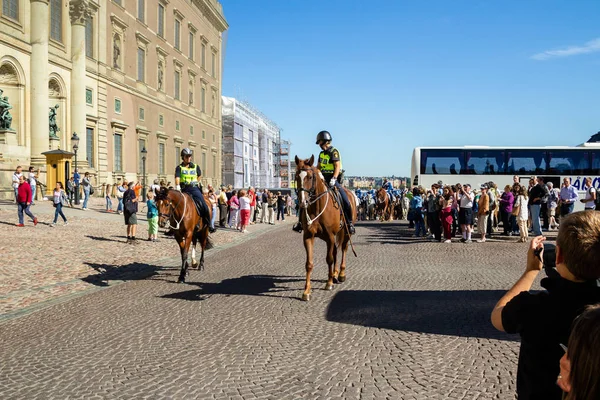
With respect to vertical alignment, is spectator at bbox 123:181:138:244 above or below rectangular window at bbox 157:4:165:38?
below

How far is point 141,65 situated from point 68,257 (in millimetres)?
34333

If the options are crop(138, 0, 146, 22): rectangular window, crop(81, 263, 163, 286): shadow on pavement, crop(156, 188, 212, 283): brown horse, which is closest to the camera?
crop(156, 188, 212, 283): brown horse

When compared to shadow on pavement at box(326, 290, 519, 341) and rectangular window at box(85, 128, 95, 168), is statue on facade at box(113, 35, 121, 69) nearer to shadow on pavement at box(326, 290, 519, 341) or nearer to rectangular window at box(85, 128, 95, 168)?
→ rectangular window at box(85, 128, 95, 168)

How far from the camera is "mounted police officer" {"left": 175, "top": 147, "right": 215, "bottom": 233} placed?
37.5 feet

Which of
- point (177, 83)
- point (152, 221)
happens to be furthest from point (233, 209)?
point (177, 83)

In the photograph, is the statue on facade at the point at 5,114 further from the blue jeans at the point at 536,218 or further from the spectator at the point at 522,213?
the blue jeans at the point at 536,218

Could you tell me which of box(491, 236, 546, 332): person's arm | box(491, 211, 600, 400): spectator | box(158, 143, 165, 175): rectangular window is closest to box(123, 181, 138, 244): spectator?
box(491, 236, 546, 332): person's arm

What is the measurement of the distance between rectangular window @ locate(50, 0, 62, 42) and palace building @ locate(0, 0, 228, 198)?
0.19 ft

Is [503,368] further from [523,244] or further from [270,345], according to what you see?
[523,244]

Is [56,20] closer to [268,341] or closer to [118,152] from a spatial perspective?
[118,152]

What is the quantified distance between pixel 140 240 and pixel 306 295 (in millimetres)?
11045

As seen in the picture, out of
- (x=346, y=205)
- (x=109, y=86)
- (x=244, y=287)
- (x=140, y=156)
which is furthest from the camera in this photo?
(x=140, y=156)

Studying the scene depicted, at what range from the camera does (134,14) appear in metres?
42.8

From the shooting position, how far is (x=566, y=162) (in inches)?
1088
